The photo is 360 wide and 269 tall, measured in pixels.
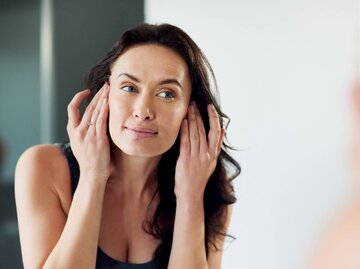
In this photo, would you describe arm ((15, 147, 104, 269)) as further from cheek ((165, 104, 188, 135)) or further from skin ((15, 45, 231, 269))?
cheek ((165, 104, 188, 135))

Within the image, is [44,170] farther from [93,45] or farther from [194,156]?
[93,45]

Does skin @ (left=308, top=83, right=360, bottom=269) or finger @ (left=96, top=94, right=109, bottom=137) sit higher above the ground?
finger @ (left=96, top=94, right=109, bottom=137)

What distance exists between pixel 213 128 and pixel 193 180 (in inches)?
4.6

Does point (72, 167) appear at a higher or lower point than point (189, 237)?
higher

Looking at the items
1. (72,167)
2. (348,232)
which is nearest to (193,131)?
(72,167)

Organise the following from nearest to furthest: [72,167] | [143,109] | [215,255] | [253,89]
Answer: [143,109]
[72,167]
[215,255]
[253,89]

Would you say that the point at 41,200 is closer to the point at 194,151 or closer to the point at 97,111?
the point at 97,111

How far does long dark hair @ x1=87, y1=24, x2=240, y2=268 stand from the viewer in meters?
1.05

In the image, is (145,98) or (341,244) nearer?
(145,98)

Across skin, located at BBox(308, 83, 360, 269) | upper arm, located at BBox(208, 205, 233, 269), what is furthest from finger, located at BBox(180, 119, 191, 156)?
skin, located at BBox(308, 83, 360, 269)

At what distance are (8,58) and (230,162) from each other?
75 centimetres

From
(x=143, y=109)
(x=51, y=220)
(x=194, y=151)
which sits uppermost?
(x=143, y=109)

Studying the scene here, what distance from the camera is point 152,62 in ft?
3.30

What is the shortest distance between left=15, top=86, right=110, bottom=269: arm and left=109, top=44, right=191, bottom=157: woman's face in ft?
0.15
